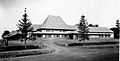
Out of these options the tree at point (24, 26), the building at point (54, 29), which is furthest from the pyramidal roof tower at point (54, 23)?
the tree at point (24, 26)

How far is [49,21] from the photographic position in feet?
190

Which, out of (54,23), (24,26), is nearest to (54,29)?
(54,23)

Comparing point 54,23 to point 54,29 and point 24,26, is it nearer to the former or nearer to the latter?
point 54,29

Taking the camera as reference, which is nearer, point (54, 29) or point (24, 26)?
point (24, 26)

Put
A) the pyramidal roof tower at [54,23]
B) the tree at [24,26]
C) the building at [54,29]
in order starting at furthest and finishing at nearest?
the pyramidal roof tower at [54,23] < the building at [54,29] < the tree at [24,26]

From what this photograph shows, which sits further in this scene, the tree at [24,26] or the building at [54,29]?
the building at [54,29]

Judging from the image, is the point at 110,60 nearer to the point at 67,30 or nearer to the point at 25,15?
the point at 25,15

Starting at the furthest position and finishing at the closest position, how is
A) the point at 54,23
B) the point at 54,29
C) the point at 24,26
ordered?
1. the point at 54,23
2. the point at 54,29
3. the point at 24,26

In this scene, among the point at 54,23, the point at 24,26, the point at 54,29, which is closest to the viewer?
the point at 24,26

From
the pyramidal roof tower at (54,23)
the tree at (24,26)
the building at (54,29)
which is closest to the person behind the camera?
the tree at (24,26)

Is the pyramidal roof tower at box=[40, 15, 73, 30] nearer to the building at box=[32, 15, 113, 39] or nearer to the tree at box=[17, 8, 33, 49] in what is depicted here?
the building at box=[32, 15, 113, 39]

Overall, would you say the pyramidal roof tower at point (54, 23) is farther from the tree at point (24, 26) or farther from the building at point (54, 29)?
the tree at point (24, 26)

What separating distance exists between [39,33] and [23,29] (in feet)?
52.0

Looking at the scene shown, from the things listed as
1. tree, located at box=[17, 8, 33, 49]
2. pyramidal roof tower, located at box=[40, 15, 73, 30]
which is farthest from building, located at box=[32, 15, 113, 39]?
tree, located at box=[17, 8, 33, 49]
